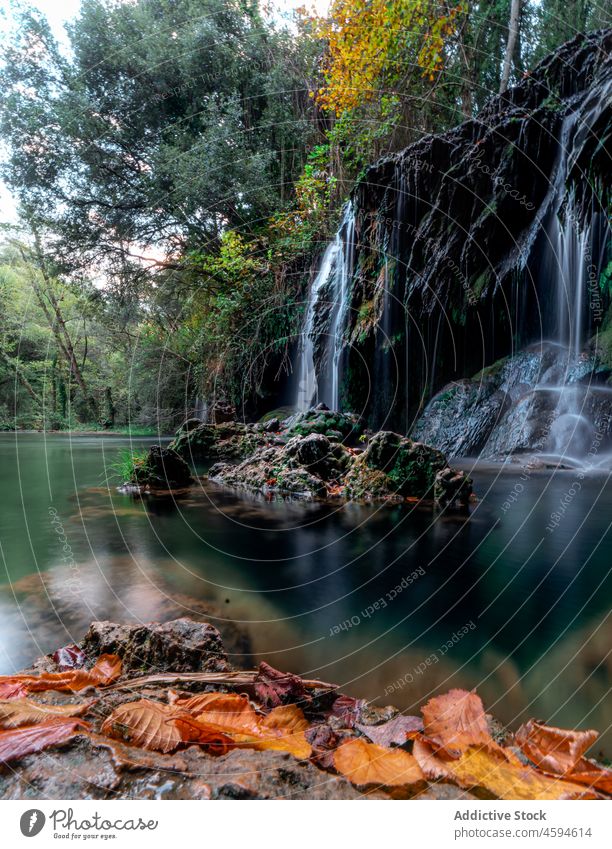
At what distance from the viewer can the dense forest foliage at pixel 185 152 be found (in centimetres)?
467

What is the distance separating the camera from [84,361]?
632cm

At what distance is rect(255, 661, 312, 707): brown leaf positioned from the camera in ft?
3.71

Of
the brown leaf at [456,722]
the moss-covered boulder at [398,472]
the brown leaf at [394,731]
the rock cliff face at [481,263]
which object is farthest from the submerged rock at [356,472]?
the brown leaf at [394,731]

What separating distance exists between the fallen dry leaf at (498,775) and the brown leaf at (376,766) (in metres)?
0.04

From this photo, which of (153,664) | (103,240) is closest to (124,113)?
(103,240)

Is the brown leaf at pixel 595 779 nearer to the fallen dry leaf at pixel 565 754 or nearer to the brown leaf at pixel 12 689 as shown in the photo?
the fallen dry leaf at pixel 565 754

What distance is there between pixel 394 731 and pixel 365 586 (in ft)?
3.88

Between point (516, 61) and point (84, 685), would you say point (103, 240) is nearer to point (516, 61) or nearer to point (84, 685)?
point (84, 685)

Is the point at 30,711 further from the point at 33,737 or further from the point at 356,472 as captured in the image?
the point at 356,472

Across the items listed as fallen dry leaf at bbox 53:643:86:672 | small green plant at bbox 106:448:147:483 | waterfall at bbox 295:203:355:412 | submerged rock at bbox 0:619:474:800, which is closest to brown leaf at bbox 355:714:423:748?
submerged rock at bbox 0:619:474:800

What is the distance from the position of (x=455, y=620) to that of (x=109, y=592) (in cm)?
169

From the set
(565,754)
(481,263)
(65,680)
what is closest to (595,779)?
(565,754)

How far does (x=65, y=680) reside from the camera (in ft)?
3.82

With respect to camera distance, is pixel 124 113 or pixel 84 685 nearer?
pixel 84 685
